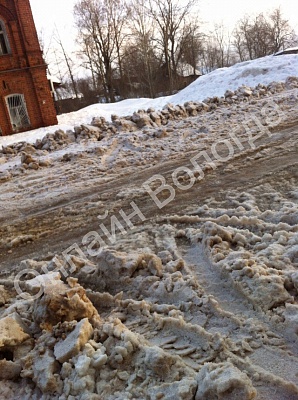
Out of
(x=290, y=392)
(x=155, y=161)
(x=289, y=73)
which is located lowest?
(x=290, y=392)

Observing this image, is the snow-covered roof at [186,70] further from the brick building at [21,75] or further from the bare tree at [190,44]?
the brick building at [21,75]

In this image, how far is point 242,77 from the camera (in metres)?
18.6

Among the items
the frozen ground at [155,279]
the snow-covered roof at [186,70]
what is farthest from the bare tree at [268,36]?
the frozen ground at [155,279]

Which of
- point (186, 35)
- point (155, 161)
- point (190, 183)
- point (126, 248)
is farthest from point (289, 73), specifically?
point (186, 35)

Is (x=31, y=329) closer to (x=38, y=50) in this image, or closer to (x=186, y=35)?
(x=38, y=50)

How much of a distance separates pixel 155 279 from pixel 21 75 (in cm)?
1604

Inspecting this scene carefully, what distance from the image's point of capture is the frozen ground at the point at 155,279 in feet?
6.03

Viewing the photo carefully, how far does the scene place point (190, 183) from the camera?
15.9 ft

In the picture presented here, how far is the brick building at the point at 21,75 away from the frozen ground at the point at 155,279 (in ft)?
37.8

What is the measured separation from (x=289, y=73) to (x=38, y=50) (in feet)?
38.9

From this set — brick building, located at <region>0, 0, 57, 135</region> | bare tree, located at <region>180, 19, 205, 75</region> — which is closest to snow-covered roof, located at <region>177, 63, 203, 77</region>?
bare tree, located at <region>180, 19, 205, 75</region>

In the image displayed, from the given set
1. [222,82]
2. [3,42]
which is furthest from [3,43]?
[222,82]

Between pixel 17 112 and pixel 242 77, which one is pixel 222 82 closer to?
pixel 242 77

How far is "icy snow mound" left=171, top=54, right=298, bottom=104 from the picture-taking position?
17.3m
